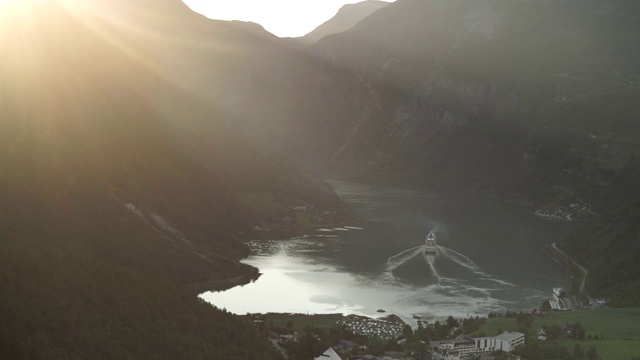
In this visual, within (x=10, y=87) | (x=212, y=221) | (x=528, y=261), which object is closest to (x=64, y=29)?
(x=10, y=87)

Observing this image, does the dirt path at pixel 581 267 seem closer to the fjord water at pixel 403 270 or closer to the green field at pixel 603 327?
the fjord water at pixel 403 270

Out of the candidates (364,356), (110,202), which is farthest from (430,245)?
(364,356)

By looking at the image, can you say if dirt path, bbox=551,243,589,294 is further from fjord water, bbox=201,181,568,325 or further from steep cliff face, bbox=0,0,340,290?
steep cliff face, bbox=0,0,340,290

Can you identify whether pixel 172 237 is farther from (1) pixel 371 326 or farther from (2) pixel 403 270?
(1) pixel 371 326

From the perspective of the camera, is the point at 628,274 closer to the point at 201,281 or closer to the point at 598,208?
the point at 201,281

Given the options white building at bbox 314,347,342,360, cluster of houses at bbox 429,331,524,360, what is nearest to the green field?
cluster of houses at bbox 429,331,524,360
